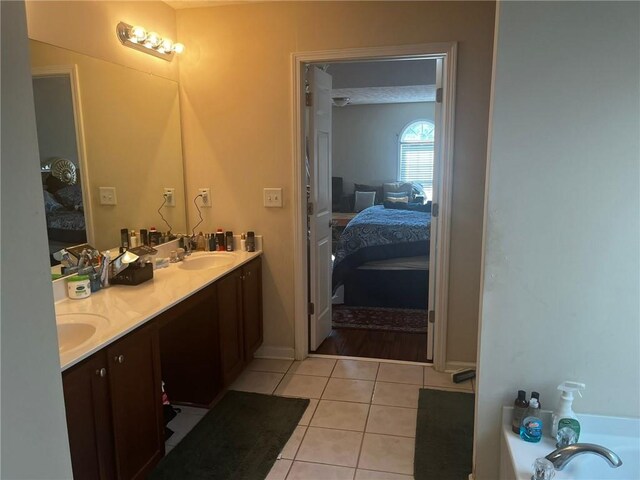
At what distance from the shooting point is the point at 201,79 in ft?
10.2

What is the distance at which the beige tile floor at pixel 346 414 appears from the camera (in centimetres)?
215

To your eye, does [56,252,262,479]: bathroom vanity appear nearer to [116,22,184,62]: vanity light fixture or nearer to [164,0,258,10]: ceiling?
[116,22,184,62]: vanity light fixture

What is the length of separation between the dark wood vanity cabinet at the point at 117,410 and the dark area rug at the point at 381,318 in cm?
212

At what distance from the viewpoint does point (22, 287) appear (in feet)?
2.57

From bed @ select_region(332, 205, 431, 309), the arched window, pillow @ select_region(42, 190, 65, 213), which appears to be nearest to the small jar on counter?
pillow @ select_region(42, 190, 65, 213)

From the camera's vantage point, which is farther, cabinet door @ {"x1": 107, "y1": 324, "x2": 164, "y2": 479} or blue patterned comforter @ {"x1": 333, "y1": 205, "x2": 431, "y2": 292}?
blue patterned comforter @ {"x1": 333, "y1": 205, "x2": 431, "y2": 292}

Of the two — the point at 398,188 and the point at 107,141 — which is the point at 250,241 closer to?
the point at 107,141

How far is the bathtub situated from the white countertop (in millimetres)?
1453

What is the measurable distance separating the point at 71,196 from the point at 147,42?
3.67 ft

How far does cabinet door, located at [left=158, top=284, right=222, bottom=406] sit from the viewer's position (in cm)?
253

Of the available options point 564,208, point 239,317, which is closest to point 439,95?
point 564,208

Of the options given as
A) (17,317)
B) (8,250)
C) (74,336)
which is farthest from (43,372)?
(74,336)

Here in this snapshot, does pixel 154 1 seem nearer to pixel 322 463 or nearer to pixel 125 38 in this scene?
pixel 125 38

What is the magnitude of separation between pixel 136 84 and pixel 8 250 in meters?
2.29
